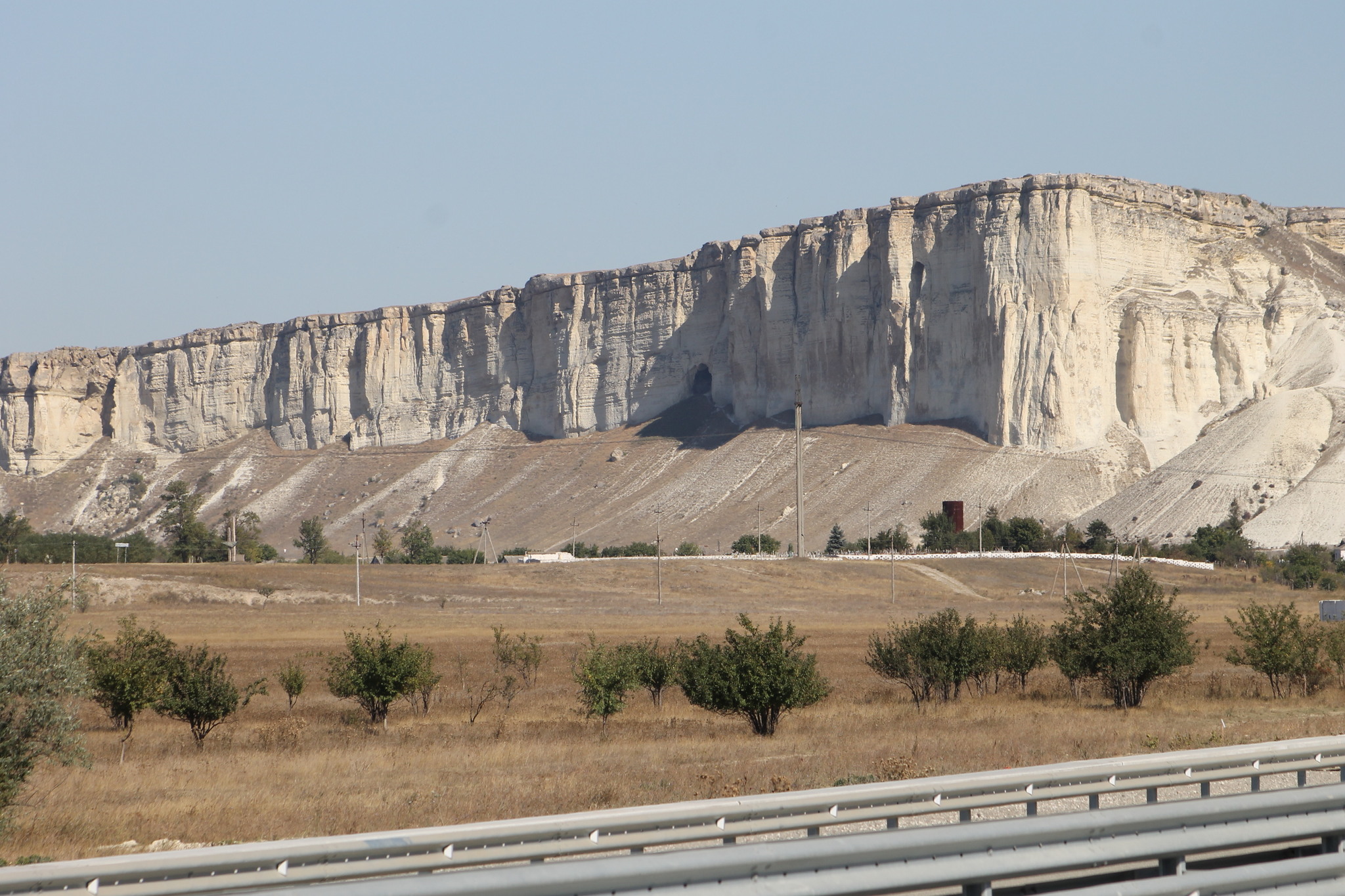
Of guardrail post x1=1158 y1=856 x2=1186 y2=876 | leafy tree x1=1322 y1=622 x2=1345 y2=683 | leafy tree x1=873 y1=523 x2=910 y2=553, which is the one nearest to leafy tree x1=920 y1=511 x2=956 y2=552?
leafy tree x1=873 y1=523 x2=910 y2=553

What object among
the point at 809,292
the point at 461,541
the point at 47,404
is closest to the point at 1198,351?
the point at 809,292

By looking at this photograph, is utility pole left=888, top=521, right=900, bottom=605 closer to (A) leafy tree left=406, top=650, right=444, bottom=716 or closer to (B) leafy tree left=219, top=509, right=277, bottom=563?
(A) leafy tree left=406, top=650, right=444, bottom=716

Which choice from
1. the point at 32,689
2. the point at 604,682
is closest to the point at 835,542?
the point at 604,682

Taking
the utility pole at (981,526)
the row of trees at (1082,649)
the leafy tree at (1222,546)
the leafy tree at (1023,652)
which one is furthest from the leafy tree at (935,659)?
the leafy tree at (1222,546)

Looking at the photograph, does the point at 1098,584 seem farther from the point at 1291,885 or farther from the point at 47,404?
the point at 47,404

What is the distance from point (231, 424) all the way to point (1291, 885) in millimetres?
161566

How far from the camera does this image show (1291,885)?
7.00m

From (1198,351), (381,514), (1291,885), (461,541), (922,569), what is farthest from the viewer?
(381,514)

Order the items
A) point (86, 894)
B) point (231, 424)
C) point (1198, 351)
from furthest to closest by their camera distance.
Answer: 1. point (231, 424)
2. point (1198, 351)
3. point (86, 894)

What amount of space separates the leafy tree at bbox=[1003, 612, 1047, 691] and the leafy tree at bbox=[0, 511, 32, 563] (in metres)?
74.5

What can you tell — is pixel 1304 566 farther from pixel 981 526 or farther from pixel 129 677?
pixel 129 677

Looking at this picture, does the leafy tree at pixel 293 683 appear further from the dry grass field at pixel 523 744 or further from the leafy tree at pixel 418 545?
the leafy tree at pixel 418 545

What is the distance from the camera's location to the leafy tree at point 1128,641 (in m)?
26.5

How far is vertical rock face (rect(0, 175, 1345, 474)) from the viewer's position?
10256cm
